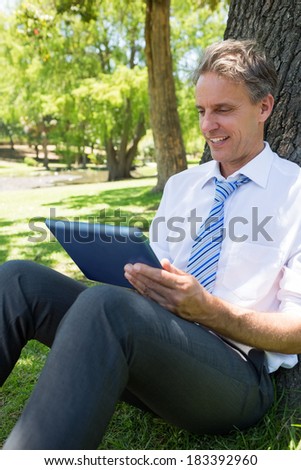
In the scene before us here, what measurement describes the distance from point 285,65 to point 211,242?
100 cm

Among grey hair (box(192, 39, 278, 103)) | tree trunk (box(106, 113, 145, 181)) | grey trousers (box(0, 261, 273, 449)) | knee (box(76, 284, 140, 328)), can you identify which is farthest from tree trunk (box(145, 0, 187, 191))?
tree trunk (box(106, 113, 145, 181))

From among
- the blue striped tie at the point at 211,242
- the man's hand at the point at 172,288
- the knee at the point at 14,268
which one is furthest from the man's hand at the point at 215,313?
the knee at the point at 14,268

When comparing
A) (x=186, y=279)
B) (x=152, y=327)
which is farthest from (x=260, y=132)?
(x=152, y=327)

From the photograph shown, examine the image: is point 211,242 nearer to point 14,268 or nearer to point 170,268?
point 170,268

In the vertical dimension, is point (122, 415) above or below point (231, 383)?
below

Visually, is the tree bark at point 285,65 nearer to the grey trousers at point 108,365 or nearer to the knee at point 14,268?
the grey trousers at point 108,365

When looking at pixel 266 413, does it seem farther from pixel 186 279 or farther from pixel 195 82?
pixel 195 82

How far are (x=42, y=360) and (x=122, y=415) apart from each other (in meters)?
0.96

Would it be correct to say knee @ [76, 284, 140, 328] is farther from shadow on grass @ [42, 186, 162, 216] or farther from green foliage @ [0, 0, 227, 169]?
green foliage @ [0, 0, 227, 169]

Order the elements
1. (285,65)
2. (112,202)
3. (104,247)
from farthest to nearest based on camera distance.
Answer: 1. (112,202)
2. (285,65)
3. (104,247)

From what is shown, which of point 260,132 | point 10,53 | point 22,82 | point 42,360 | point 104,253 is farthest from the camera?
point 22,82

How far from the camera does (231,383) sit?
1695 millimetres

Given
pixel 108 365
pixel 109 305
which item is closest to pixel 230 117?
pixel 109 305

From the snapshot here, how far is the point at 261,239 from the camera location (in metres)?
1.94
